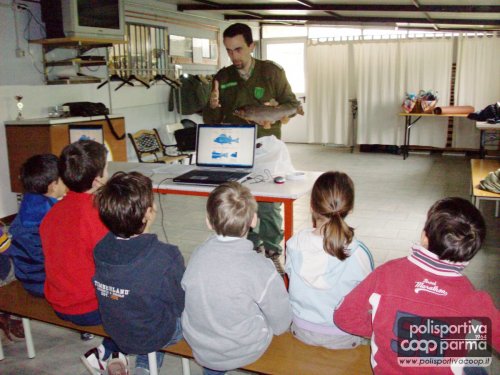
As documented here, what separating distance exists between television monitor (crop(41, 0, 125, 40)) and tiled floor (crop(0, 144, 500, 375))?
1973 millimetres

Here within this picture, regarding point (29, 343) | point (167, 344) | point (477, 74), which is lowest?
point (29, 343)

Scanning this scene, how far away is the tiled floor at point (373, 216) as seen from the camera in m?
2.46

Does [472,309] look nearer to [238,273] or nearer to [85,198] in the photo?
[238,273]

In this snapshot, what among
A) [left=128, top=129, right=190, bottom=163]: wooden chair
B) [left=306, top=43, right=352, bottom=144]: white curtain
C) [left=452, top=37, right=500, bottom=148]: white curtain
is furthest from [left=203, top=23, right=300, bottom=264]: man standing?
[left=306, top=43, right=352, bottom=144]: white curtain

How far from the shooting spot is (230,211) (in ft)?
5.22

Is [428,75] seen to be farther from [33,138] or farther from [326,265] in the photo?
[326,265]

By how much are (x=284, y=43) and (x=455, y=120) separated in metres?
3.75

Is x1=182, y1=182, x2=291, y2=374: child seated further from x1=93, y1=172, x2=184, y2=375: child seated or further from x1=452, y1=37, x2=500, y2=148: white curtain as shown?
x1=452, y1=37, x2=500, y2=148: white curtain

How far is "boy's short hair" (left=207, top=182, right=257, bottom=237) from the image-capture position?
1.59 m

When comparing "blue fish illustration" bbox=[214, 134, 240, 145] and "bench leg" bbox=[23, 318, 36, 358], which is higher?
"blue fish illustration" bbox=[214, 134, 240, 145]

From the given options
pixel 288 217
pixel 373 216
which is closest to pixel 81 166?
pixel 288 217

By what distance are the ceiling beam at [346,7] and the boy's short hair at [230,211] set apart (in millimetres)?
5035

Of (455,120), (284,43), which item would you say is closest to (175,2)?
(284,43)

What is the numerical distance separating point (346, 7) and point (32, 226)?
529cm
